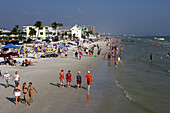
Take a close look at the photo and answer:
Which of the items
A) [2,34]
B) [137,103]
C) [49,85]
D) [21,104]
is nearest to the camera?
[21,104]

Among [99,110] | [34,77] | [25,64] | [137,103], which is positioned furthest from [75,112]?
[25,64]

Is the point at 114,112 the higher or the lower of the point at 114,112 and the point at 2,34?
the lower

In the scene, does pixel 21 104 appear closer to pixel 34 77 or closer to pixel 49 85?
pixel 49 85

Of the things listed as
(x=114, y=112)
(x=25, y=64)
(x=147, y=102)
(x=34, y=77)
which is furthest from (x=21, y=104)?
(x=25, y=64)

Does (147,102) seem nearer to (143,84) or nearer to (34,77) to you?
(143,84)

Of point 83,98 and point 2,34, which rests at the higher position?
point 2,34

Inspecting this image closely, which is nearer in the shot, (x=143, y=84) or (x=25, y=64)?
(x=143, y=84)

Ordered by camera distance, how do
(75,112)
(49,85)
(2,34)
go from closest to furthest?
(75,112), (49,85), (2,34)

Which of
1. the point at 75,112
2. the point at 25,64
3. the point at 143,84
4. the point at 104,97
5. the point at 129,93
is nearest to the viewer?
the point at 75,112

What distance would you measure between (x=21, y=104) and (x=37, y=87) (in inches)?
134

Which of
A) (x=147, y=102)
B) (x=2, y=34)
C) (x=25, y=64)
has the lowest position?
(x=147, y=102)

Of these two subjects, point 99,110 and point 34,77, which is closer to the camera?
point 99,110

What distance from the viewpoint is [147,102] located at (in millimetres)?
11492

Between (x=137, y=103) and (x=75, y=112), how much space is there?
417 cm
